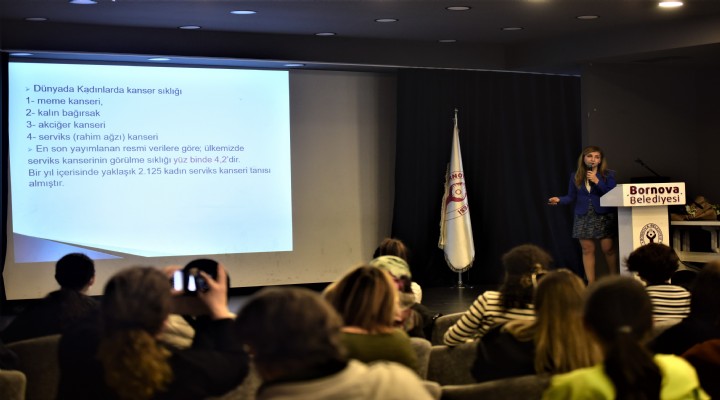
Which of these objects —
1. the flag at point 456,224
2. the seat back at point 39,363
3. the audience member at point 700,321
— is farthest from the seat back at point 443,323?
the flag at point 456,224

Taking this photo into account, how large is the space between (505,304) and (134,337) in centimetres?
150

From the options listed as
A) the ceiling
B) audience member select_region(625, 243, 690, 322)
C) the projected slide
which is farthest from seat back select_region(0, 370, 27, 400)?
the projected slide

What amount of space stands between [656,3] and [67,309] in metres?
5.78

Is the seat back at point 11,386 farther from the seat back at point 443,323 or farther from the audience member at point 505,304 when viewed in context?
the seat back at point 443,323

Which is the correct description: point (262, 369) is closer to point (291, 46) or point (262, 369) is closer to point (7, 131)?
point (7, 131)

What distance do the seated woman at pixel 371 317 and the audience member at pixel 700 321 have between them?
989 millimetres

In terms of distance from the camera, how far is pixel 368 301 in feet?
8.70

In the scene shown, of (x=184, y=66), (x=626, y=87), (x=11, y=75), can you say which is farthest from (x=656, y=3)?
(x=11, y=75)

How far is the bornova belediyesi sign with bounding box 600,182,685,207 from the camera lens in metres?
7.70

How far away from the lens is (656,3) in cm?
762

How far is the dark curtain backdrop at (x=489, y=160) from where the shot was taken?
9.61 metres

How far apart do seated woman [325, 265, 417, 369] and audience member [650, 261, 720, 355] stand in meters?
0.99

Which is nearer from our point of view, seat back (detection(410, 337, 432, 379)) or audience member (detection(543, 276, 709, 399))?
audience member (detection(543, 276, 709, 399))

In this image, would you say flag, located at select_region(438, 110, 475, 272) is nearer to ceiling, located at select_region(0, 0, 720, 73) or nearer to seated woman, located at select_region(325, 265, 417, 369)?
ceiling, located at select_region(0, 0, 720, 73)
